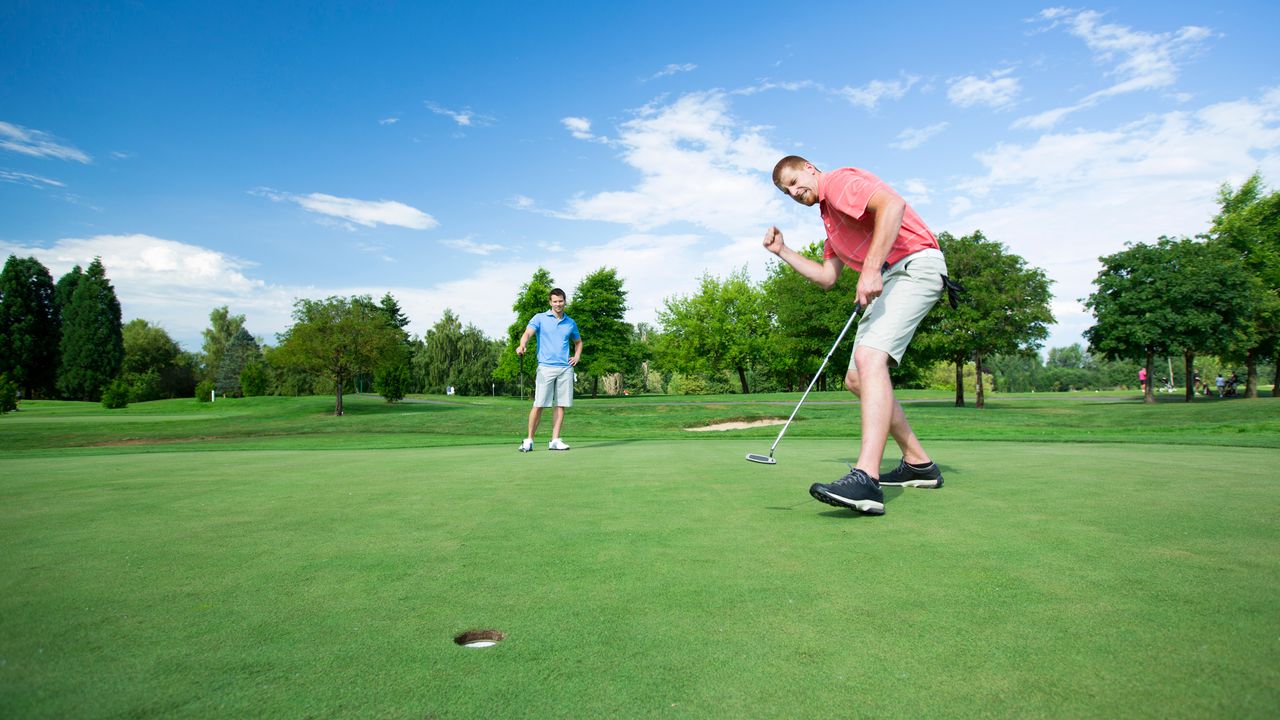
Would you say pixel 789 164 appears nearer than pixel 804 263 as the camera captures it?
Yes

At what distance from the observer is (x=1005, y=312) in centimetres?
3064

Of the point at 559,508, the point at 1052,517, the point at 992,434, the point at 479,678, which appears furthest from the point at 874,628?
the point at 992,434

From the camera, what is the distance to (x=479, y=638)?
1.86 m

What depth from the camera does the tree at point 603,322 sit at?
56.5 metres

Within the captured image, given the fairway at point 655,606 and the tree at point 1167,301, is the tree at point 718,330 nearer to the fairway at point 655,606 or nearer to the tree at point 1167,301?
the tree at point 1167,301

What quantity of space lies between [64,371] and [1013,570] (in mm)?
73444

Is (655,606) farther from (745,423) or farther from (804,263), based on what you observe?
(745,423)

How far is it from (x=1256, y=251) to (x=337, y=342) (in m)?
49.9

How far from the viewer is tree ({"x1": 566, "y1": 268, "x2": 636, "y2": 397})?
5650 cm

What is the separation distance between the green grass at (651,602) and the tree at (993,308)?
2903 centimetres

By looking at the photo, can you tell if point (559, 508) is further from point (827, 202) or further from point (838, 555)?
point (827, 202)

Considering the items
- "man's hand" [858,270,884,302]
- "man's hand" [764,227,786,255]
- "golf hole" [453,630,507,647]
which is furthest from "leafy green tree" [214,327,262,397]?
"golf hole" [453,630,507,647]

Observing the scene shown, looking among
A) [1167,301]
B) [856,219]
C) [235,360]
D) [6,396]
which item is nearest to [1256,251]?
[1167,301]

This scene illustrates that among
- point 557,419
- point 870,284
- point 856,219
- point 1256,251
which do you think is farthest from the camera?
point 1256,251
